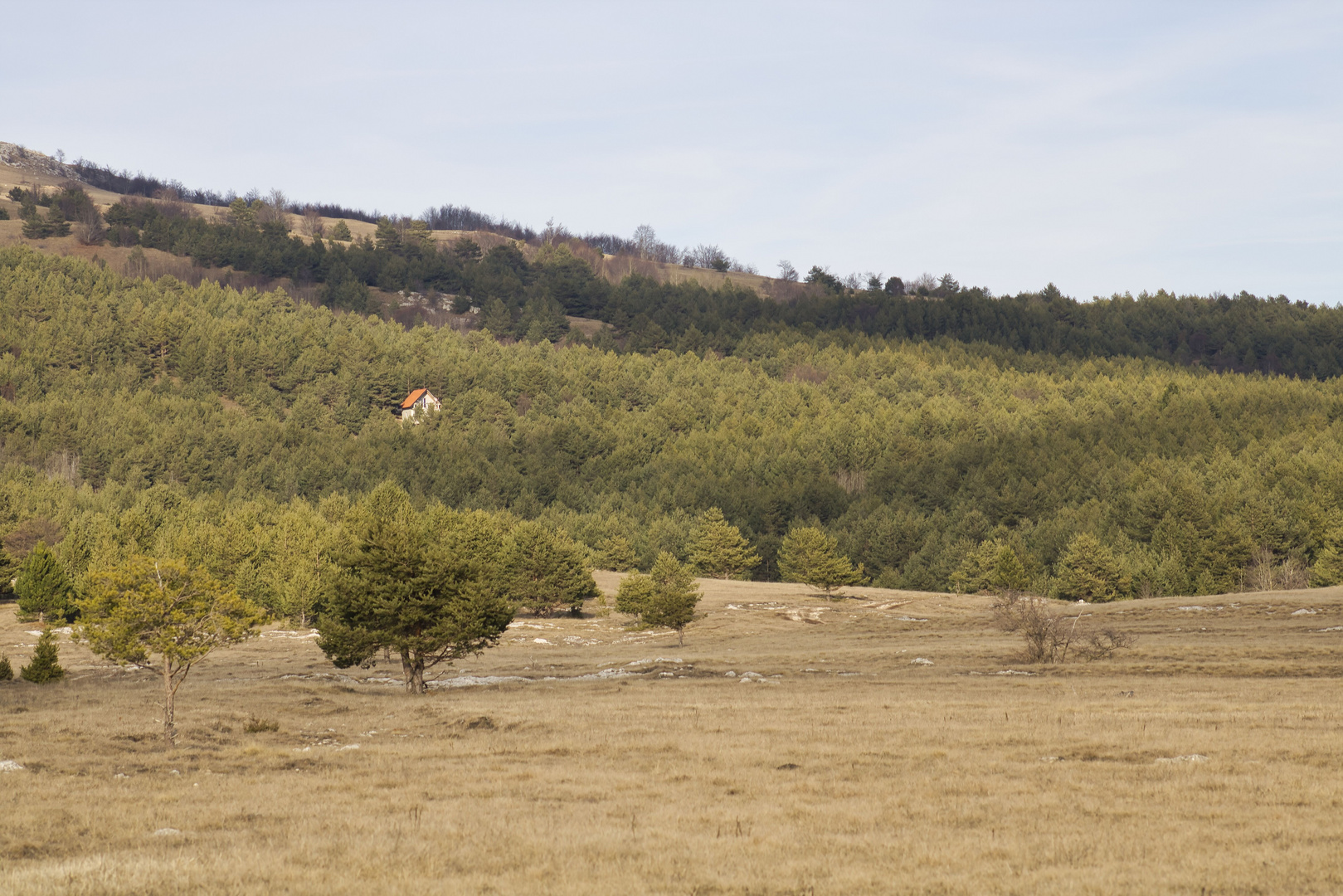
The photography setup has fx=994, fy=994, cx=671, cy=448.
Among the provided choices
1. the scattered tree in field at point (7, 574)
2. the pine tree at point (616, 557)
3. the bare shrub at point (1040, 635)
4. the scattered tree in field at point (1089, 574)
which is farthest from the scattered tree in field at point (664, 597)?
the scattered tree in field at point (7, 574)

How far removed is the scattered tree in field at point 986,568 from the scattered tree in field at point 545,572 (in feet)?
131

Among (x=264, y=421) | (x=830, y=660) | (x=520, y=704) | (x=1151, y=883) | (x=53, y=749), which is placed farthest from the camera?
(x=264, y=421)

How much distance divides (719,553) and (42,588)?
227 feet

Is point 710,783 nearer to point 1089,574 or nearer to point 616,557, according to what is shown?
point 1089,574

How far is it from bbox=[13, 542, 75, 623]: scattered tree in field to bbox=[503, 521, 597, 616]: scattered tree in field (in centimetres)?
3519

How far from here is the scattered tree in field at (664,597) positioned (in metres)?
66.3

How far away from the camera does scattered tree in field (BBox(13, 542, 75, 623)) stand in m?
79.0

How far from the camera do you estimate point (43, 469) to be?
517 ft

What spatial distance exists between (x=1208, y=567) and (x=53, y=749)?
10830cm

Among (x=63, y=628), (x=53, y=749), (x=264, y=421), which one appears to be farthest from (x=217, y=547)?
(x=264, y=421)

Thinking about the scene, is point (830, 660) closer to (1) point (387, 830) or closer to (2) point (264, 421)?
(1) point (387, 830)

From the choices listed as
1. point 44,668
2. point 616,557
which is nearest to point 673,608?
point 44,668

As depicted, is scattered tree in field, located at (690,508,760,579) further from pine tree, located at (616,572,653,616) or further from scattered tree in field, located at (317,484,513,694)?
scattered tree in field, located at (317,484,513,694)

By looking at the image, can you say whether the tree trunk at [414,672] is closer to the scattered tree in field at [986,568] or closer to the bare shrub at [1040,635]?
the bare shrub at [1040,635]
